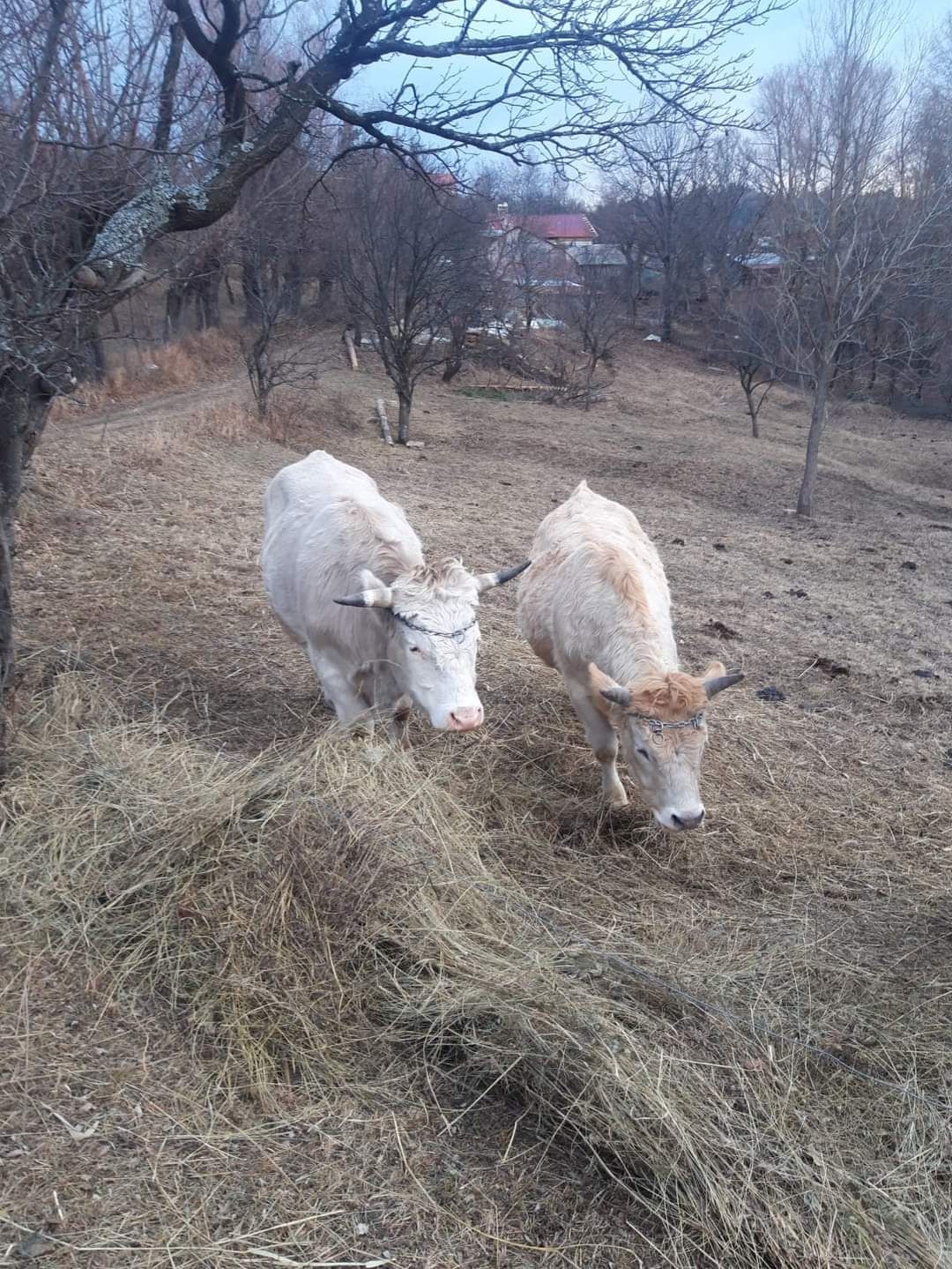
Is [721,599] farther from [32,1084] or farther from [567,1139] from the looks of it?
[32,1084]

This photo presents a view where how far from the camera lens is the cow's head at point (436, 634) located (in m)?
4.42

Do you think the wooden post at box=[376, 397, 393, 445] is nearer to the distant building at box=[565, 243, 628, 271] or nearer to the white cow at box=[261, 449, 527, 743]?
the white cow at box=[261, 449, 527, 743]

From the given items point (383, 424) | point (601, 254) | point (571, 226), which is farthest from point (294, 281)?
point (571, 226)

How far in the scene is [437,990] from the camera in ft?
10.5

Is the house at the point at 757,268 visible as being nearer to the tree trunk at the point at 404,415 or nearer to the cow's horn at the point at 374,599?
the tree trunk at the point at 404,415

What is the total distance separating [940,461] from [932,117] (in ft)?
31.1

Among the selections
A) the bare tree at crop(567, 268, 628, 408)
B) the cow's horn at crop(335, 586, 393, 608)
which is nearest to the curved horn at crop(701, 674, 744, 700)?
Answer: the cow's horn at crop(335, 586, 393, 608)

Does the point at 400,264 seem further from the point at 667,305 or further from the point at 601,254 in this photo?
the point at 601,254

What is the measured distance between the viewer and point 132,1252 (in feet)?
7.42

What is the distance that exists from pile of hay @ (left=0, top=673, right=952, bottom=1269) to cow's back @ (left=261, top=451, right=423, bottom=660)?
51.0 inches

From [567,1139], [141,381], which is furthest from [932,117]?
[567,1139]

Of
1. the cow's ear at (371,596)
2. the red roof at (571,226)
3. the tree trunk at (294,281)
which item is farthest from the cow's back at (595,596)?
the red roof at (571,226)

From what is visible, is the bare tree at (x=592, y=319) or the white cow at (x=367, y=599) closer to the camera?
the white cow at (x=367, y=599)

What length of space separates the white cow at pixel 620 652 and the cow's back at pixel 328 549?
3.31ft
